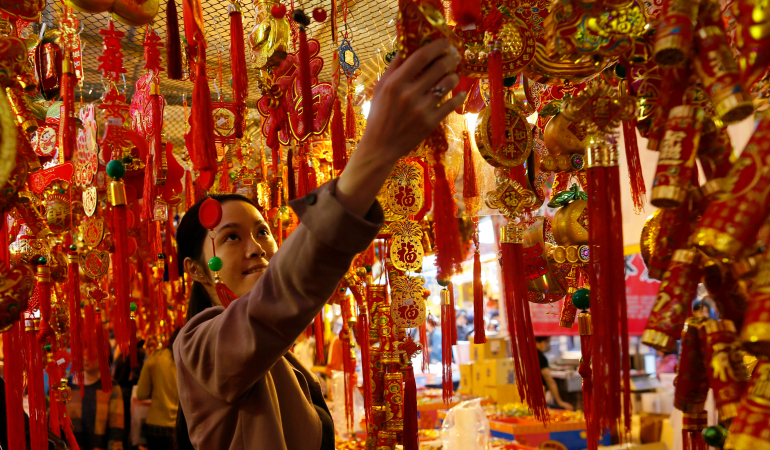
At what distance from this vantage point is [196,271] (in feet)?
3.82

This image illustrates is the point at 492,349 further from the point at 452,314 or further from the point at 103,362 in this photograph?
the point at 103,362

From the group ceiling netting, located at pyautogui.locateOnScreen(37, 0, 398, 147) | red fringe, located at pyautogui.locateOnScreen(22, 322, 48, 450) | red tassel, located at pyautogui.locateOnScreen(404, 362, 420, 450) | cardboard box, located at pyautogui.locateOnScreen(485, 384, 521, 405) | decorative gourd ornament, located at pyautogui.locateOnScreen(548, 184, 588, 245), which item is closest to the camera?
decorative gourd ornament, located at pyautogui.locateOnScreen(548, 184, 588, 245)

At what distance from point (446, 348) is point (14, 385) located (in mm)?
1014

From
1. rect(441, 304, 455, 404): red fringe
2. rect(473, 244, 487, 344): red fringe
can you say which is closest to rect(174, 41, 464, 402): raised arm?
rect(473, 244, 487, 344): red fringe

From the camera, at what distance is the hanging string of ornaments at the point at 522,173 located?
54 centimetres

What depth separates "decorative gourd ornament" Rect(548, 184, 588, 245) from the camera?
998 millimetres

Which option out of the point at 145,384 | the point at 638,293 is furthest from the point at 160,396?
the point at 638,293

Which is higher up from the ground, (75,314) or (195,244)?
(195,244)

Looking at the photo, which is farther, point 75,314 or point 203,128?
point 75,314

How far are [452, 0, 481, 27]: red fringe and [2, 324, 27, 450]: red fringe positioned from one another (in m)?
0.77

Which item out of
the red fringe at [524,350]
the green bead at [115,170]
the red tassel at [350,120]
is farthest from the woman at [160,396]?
the red fringe at [524,350]

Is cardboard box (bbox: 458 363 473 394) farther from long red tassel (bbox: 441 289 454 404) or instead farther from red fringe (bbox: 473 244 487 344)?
red fringe (bbox: 473 244 487 344)

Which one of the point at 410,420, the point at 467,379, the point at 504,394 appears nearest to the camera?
the point at 410,420

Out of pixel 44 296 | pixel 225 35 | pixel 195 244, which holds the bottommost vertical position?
pixel 44 296
